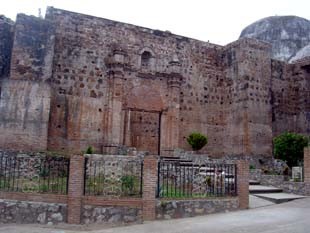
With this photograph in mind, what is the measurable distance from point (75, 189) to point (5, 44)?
875 centimetres

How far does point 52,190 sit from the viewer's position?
9.53 meters

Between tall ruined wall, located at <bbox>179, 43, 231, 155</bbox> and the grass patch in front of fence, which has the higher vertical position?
tall ruined wall, located at <bbox>179, 43, 231, 155</bbox>

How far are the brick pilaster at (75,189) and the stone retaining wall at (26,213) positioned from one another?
34cm

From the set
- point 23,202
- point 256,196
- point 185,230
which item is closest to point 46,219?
point 23,202

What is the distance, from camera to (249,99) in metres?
18.8

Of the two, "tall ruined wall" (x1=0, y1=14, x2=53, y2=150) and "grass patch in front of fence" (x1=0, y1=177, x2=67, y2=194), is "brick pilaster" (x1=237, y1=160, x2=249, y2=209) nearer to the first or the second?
"grass patch in front of fence" (x1=0, y1=177, x2=67, y2=194)

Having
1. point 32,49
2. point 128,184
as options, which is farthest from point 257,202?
point 32,49

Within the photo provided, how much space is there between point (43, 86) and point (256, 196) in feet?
29.0

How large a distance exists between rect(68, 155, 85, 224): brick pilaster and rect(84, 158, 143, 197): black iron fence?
0.79 feet

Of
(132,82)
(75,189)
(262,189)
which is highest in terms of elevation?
(132,82)

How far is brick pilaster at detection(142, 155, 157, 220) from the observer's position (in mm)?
9273

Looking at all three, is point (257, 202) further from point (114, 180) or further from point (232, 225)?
point (114, 180)

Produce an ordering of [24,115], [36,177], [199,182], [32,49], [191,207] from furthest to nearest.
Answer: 1. [32,49]
2. [24,115]
3. [36,177]
4. [199,182]
5. [191,207]

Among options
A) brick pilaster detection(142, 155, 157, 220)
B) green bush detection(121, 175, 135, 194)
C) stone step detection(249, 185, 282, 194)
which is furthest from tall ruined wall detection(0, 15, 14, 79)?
stone step detection(249, 185, 282, 194)
